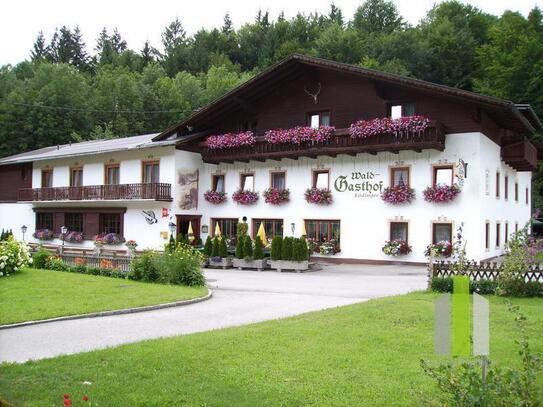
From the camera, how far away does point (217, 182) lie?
31.9 metres

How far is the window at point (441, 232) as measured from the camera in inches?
961

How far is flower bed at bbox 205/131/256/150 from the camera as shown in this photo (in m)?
28.8

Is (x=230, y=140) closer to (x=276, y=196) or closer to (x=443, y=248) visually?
(x=276, y=196)

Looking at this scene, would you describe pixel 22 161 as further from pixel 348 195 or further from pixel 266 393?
pixel 266 393

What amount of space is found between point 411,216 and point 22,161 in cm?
2716

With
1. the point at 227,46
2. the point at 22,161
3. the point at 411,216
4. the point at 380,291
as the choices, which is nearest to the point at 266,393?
the point at 380,291

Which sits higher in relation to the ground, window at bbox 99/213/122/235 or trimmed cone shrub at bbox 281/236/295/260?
window at bbox 99/213/122/235

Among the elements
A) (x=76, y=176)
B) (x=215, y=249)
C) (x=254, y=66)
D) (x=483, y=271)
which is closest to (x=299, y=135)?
(x=215, y=249)

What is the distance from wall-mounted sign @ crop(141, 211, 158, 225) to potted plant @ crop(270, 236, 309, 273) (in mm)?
9966

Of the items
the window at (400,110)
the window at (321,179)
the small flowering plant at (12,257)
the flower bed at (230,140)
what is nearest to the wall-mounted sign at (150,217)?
the flower bed at (230,140)

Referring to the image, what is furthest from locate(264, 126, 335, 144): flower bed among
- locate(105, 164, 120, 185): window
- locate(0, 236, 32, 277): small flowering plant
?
locate(0, 236, 32, 277): small flowering plant

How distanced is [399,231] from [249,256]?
22.8 ft

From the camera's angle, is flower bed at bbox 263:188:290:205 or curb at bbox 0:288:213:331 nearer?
curb at bbox 0:288:213:331

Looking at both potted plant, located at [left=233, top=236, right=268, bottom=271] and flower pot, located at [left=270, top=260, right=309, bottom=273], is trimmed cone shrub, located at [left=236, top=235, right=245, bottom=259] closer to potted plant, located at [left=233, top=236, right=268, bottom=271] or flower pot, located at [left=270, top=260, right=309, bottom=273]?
potted plant, located at [left=233, top=236, right=268, bottom=271]
